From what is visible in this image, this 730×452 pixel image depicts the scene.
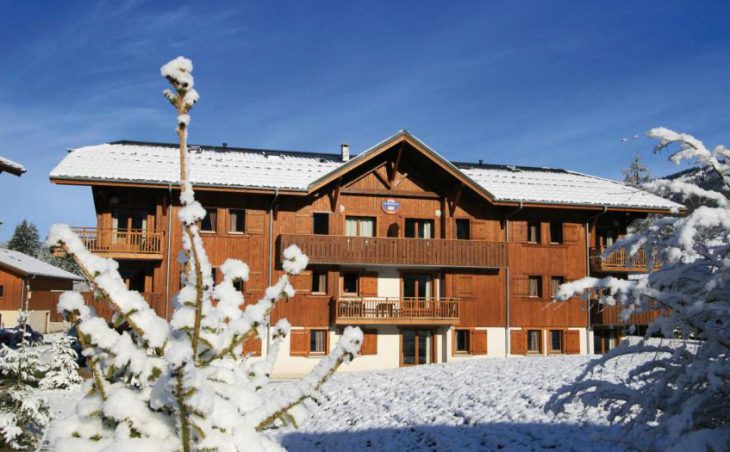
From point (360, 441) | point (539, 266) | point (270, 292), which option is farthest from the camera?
point (539, 266)

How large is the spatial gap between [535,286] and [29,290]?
36999 mm

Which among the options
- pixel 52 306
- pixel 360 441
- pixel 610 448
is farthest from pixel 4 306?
pixel 610 448

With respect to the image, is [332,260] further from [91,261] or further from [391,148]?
[91,261]

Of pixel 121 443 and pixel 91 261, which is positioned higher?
pixel 91 261

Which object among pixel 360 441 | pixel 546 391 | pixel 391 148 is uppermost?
pixel 391 148

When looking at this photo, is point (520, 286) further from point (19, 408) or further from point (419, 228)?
point (19, 408)

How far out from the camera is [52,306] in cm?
5184

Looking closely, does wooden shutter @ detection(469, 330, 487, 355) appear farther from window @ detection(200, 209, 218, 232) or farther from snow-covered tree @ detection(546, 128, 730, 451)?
snow-covered tree @ detection(546, 128, 730, 451)

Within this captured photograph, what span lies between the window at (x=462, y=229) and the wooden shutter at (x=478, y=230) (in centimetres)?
26

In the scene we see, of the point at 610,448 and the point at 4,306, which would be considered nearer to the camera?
the point at 610,448

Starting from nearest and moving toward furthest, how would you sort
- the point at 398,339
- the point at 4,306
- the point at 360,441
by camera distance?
1. the point at 360,441
2. the point at 398,339
3. the point at 4,306

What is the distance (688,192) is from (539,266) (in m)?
24.0

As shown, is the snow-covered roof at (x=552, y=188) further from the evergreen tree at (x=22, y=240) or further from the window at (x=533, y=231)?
the evergreen tree at (x=22, y=240)

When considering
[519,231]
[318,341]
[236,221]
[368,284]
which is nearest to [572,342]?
[519,231]
